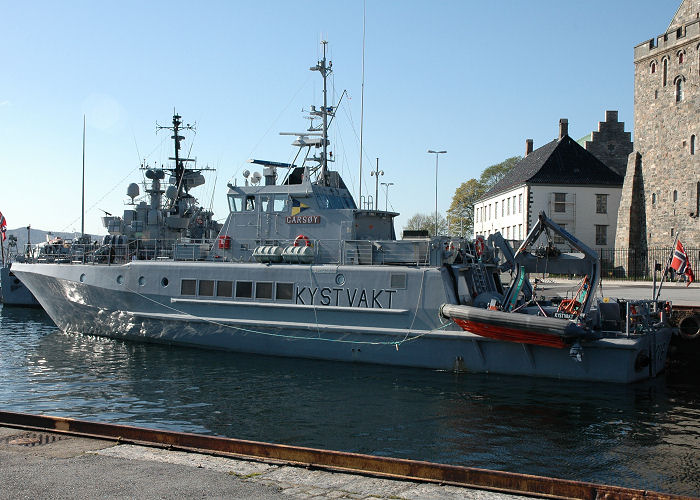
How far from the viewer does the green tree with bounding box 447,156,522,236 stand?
67750 millimetres

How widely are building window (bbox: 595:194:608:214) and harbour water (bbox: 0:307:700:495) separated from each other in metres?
32.7

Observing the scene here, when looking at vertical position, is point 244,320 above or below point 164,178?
below

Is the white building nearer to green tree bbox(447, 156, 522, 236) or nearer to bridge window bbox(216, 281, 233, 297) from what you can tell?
green tree bbox(447, 156, 522, 236)

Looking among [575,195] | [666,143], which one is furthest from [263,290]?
[575,195]

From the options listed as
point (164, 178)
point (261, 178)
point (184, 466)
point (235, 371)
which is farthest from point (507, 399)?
point (164, 178)

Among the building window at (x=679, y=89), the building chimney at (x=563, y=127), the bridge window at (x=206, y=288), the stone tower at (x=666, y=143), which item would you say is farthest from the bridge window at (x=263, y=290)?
the building chimney at (x=563, y=127)

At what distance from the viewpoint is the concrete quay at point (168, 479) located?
611cm

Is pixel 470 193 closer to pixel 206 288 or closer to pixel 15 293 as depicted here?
pixel 15 293

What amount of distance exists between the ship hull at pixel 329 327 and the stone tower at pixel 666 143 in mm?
23507

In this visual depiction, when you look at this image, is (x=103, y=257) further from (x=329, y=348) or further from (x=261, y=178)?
(x=329, y=348)

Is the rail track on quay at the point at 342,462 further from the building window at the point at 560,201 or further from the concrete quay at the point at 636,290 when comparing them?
the building window at the point at 560,201

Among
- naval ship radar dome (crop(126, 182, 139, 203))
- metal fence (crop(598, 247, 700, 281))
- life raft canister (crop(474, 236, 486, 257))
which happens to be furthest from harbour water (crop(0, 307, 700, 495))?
metal fence (crop(598, 247, 700, 281))

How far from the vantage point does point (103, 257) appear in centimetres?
2252

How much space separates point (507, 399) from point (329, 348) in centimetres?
505
